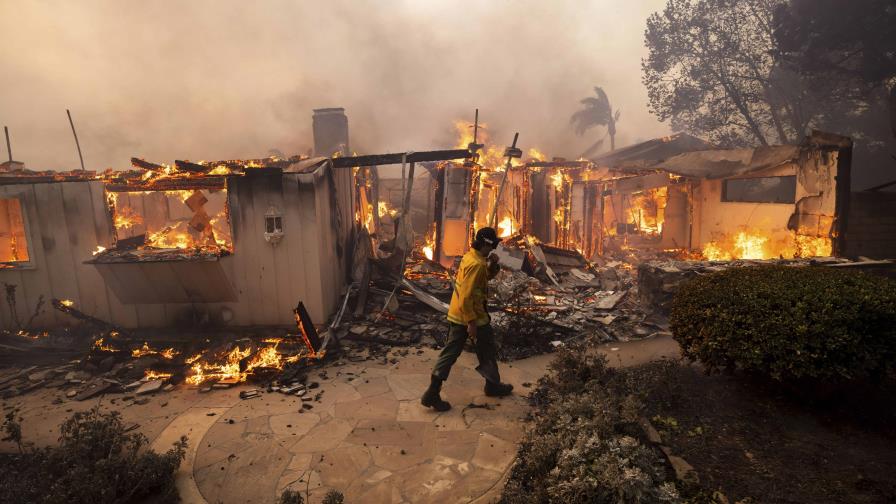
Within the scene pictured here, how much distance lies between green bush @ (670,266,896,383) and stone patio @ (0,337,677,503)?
2.39 m

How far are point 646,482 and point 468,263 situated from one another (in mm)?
3072

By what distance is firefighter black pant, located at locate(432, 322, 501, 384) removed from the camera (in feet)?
18.3

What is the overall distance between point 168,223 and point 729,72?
25707mm

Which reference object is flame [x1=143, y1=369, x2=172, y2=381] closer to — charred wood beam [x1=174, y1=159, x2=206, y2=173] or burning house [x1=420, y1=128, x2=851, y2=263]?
charred wood beam [x1=174, y1=159, x2=206, y2=173]

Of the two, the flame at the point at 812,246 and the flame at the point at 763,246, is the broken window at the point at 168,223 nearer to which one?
the flame at the point at 763,246

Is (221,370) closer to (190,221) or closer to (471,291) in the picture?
(190,221)

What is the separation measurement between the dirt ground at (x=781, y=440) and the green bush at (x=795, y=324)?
0.38 meters

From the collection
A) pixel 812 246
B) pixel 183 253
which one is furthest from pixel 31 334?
pixel 812 246

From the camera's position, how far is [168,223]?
52.9ft

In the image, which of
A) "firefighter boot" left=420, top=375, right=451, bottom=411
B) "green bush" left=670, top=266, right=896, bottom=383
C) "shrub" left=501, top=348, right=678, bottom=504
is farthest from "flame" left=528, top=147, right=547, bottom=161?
"shrub" left=501, top=348, right=678, bottom=504

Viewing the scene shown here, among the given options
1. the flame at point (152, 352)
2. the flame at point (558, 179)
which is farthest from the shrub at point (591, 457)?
the flame at point (558, 179)

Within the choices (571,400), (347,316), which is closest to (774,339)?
(571,400)

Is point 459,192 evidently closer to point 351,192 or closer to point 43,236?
→ point 351,192

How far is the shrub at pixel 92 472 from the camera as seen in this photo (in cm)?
380
